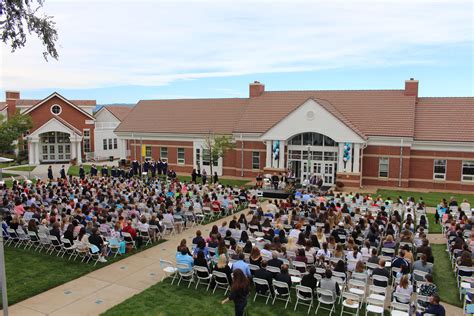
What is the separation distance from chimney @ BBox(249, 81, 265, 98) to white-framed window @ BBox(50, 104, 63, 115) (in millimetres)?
25128

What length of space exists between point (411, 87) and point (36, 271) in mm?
31924

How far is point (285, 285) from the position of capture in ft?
36.2

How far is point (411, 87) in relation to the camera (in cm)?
3519

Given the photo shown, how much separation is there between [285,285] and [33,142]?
146ft

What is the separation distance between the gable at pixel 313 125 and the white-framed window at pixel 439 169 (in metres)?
6.23

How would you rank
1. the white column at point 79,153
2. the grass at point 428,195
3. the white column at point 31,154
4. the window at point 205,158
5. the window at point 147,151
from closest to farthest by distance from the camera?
the grass at point 428,195 < the window at point 205,158 < the window at point 147,151 < the white column at point 31,154 < the white column at point 79,153

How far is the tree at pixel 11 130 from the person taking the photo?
39.9 metres

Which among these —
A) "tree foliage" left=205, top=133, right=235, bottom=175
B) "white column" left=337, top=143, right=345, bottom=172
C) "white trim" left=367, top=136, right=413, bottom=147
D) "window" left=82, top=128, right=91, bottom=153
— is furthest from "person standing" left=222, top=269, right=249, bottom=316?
"window" left=82, top=128, right=91, bottom=153

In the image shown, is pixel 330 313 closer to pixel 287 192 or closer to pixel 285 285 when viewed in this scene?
pixel 285 285

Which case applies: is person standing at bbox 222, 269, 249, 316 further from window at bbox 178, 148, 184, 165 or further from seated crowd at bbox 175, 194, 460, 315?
window at bbox 178, 148, 184, 165

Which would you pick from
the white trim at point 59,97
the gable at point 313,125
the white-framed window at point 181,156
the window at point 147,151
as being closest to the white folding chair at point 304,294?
the gable at point 313,125

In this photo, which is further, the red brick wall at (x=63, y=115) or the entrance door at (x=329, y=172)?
the red brick wall at (x=63, y=115)

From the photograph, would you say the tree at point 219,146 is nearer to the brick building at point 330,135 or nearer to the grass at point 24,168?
the brick building at point 330,135

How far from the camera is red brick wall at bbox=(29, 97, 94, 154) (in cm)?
4878
